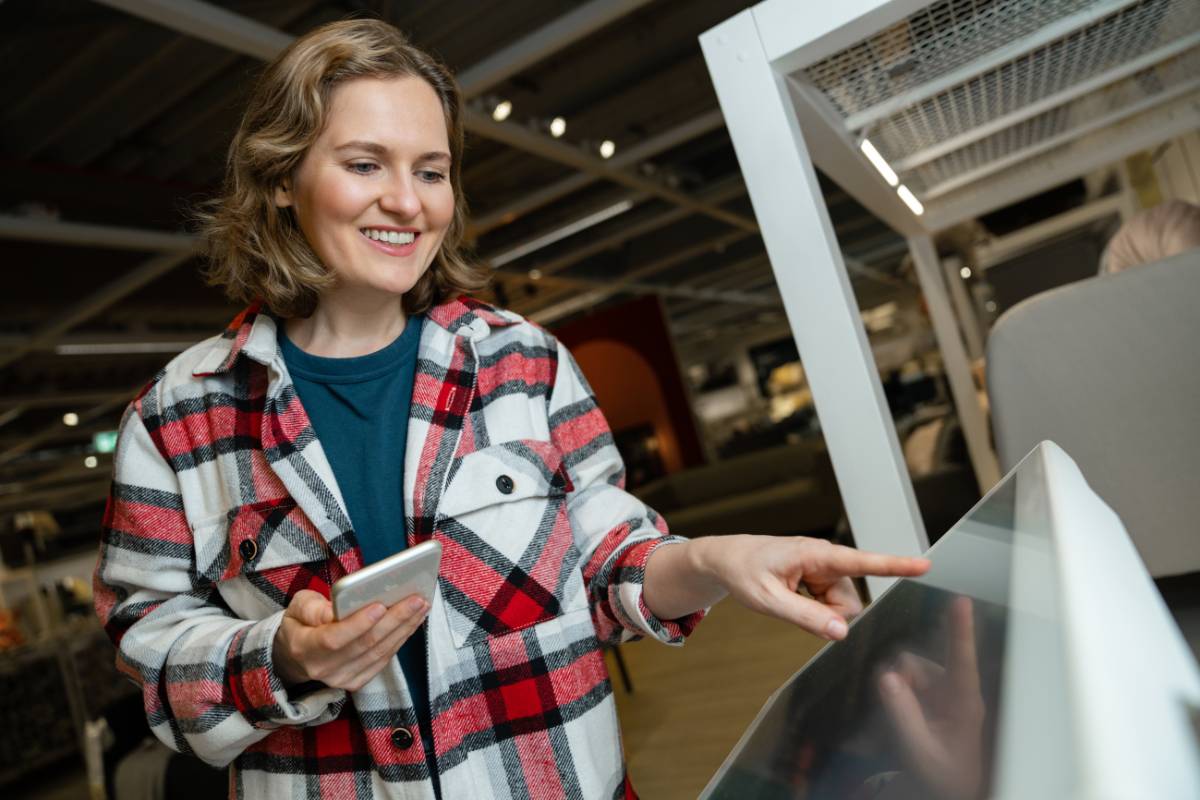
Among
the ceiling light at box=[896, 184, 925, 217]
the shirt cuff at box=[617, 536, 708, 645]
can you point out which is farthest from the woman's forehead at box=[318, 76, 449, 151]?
the ceiling light at box=[896, 184, 925, 217]

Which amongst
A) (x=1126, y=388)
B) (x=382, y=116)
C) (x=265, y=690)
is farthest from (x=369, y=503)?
(x=1126, y=388)

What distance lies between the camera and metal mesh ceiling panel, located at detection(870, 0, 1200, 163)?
1446 mm

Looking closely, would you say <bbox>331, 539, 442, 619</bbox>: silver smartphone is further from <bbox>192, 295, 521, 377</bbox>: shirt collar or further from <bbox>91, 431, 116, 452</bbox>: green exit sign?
<bbox>91, 431, 116, 452</bbox>: green exit sign

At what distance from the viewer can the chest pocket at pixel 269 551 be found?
101 centimetres

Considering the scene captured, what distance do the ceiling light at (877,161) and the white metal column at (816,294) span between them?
0.56 m

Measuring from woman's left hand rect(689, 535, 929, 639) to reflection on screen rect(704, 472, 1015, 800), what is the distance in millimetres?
82

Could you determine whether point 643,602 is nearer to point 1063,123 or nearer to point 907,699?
point 907,699

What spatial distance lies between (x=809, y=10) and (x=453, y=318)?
588 mm

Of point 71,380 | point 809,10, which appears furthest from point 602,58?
point 71,380

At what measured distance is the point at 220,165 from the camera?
67.0 inches

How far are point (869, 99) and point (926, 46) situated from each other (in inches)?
6.8

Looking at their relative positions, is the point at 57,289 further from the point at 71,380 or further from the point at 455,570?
the point at 455,570

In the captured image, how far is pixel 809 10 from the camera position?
1.04 metres

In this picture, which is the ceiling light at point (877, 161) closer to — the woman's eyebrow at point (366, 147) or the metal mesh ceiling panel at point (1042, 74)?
the metal mesh ceiling panel at point (1042, 74)
